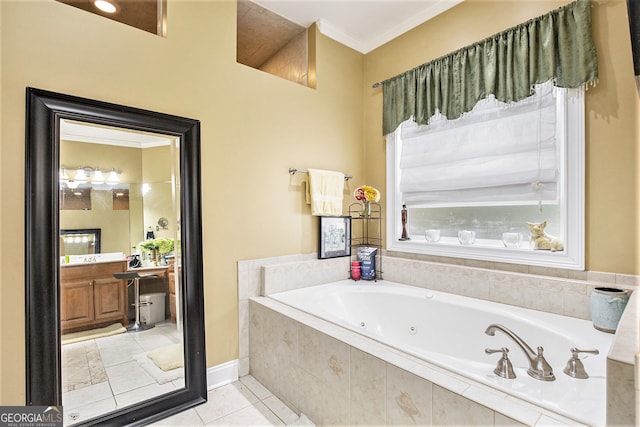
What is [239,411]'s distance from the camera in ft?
6.02

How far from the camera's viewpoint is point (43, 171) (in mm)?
1510

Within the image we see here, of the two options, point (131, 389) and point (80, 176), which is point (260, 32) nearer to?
point (80, 176)

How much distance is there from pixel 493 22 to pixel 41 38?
2719 mm

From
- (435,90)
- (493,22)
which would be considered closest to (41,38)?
(435,90)

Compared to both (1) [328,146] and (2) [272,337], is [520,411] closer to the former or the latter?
(2) [272,337]

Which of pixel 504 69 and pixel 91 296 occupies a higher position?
pixel 504 69

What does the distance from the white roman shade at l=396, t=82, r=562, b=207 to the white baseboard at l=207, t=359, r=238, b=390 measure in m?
1.94

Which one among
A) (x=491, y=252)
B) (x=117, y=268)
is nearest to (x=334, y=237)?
(x=491, y=252)

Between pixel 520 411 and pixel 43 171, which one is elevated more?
pixel 43 171

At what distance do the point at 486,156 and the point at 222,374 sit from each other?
2.43m

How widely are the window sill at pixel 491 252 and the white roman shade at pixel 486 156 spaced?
313 mm

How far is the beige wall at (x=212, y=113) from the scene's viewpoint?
146cm

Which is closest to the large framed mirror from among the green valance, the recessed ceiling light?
the recessed ceiling light

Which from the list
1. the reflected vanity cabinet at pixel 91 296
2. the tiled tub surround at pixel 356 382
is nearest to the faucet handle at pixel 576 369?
the tiled tub surround at pixel 356 382
